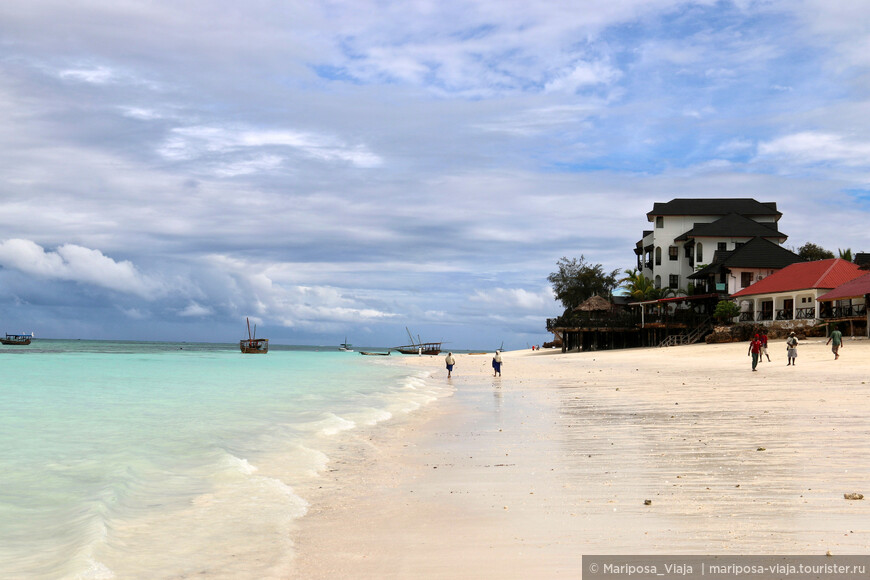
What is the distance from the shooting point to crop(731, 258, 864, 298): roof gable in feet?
159

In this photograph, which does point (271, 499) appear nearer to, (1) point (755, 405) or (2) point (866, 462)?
(2) point (866, 462)

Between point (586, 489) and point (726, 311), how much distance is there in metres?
50.5

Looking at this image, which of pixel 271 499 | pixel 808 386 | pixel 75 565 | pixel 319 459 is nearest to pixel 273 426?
pixel 319 459

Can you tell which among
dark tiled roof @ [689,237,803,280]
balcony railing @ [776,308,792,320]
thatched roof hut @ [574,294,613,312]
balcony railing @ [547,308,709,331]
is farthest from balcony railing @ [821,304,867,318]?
thatched roof hut @ [574,294,613,312]

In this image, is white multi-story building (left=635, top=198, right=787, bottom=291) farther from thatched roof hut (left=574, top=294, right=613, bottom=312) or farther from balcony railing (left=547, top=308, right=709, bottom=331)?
thatched roof hut (left=574, top=294, right=613, bottom=312)

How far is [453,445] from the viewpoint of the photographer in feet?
40.6

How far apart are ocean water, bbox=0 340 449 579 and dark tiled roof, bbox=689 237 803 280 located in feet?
151

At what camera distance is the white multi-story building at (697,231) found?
66500 mm

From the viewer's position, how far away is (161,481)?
1048 cm

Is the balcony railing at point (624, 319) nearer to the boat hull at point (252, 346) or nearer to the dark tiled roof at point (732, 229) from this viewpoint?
A: the dark tiled roof at point (732, 229)

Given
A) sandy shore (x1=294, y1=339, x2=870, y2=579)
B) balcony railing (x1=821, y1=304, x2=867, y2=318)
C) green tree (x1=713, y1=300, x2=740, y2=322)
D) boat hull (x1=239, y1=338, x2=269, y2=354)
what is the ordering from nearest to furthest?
1. sandy shore (x1=294, y1=339, x2=870, y2=579)
2. balcony railing (x1=821, y1=304, x2=867, y2=318)
3. green tree (x1=713, y1=300, x2=740, y2=322)
4. boat hull (x1=239, y1=338, x2=269, y2=354)

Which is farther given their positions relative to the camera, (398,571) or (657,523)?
(657,523)

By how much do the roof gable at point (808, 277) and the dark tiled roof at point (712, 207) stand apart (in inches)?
664

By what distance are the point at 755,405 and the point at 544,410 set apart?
191 inches
